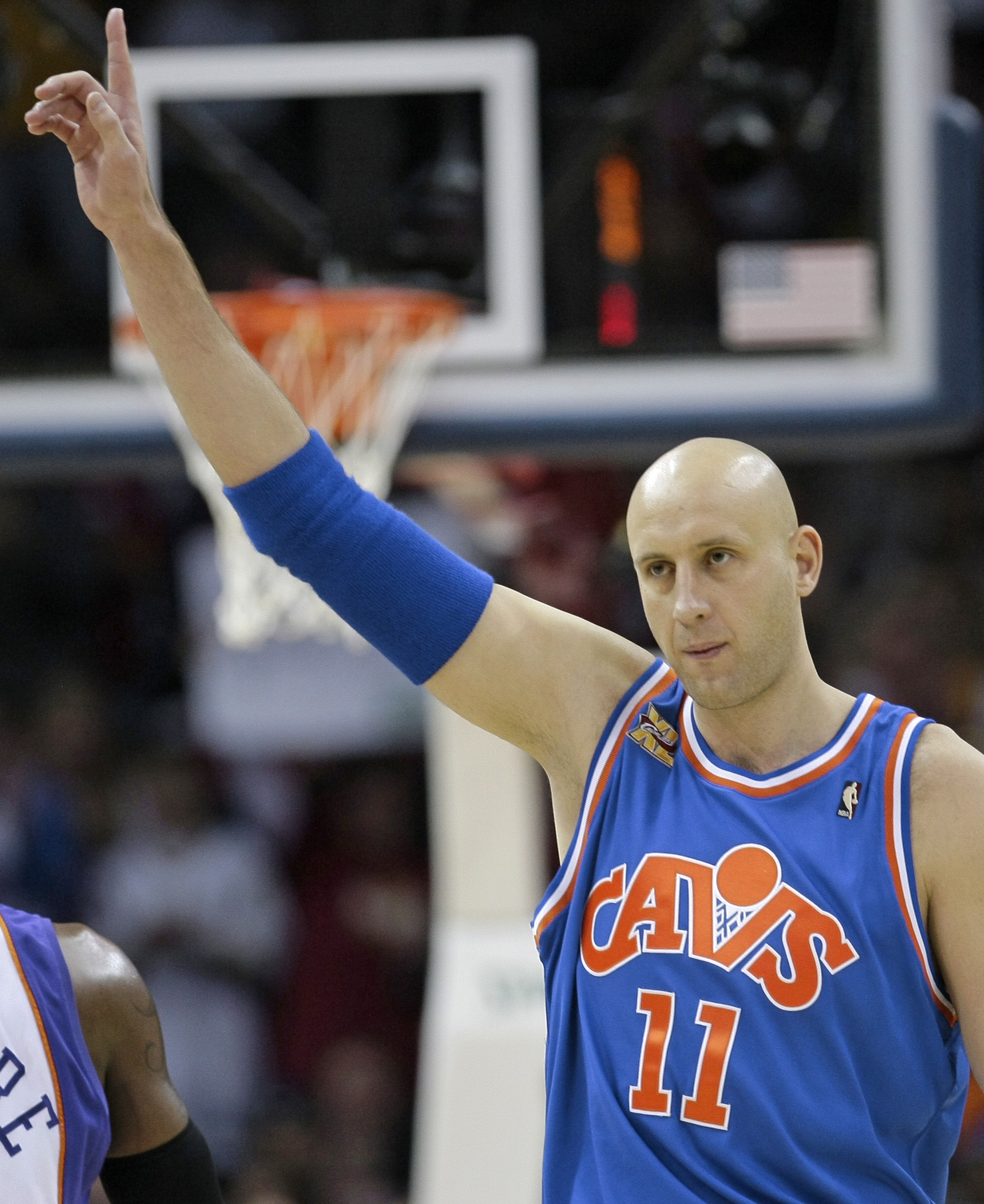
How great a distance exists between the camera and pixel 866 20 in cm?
508

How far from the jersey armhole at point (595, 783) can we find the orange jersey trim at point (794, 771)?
0.38 ft

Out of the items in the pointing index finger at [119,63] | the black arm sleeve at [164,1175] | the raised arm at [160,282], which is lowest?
the black arm sleeve at [164,1175]

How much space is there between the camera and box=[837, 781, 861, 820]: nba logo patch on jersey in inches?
85.7

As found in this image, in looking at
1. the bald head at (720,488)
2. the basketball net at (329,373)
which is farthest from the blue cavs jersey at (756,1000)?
the basketball net at (329,373)

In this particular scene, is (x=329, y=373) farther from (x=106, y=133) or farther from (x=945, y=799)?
(x=945, y=799)

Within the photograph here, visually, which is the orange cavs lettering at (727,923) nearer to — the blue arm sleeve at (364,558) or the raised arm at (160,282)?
the blue arm sleeve at (364,558)

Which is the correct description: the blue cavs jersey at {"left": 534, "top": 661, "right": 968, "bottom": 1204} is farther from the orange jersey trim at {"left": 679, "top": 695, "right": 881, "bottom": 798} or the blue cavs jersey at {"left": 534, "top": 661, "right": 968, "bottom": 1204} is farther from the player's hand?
the player's hand

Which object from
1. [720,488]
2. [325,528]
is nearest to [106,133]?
[325,528]

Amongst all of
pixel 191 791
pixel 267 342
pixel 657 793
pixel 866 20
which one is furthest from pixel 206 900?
pixel 657 793

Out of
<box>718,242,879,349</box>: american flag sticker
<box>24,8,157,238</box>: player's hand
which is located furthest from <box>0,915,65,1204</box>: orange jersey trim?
<box>718,242,879,349</box>: american flag sticker

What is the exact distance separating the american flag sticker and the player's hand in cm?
317

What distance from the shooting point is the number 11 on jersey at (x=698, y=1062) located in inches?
82.0

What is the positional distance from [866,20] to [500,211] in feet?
4.32

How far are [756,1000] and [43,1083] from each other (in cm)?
98
